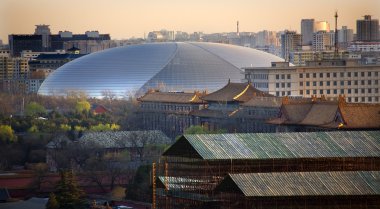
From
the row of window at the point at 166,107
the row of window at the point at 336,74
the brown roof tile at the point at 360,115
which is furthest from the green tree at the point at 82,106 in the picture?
the brown roof tile at the point at 360,115

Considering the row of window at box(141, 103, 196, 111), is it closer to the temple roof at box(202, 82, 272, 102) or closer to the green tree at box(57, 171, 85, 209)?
the temple roof at box(202, 82, 272, 102)

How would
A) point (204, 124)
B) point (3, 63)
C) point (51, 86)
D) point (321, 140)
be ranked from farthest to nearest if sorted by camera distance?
point (3, 63), point (51, 86), point (204, 124), point (321, 140)

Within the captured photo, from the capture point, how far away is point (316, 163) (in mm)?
39688

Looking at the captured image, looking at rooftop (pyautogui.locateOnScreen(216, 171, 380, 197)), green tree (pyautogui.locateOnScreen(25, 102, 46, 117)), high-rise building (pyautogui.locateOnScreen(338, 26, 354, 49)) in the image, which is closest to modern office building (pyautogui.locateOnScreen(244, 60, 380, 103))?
green tree (pyautogui.locateOnScreen(25, 102, 46, 117))

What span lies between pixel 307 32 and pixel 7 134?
96.9 m

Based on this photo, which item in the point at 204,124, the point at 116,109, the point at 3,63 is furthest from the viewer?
the point at 3,63

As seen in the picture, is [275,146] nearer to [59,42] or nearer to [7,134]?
[7,134]

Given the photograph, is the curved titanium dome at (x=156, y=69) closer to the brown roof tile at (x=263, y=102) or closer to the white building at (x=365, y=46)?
the white building at (x=365, y=46)

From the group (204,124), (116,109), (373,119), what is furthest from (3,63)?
(373,119)

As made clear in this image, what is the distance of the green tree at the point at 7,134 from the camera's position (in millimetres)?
66188

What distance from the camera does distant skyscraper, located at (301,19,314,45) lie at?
160m

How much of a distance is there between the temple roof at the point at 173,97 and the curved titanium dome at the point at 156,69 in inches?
673

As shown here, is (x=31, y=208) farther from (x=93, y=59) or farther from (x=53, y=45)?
(x=53, y=45)

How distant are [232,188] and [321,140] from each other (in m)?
4.04
